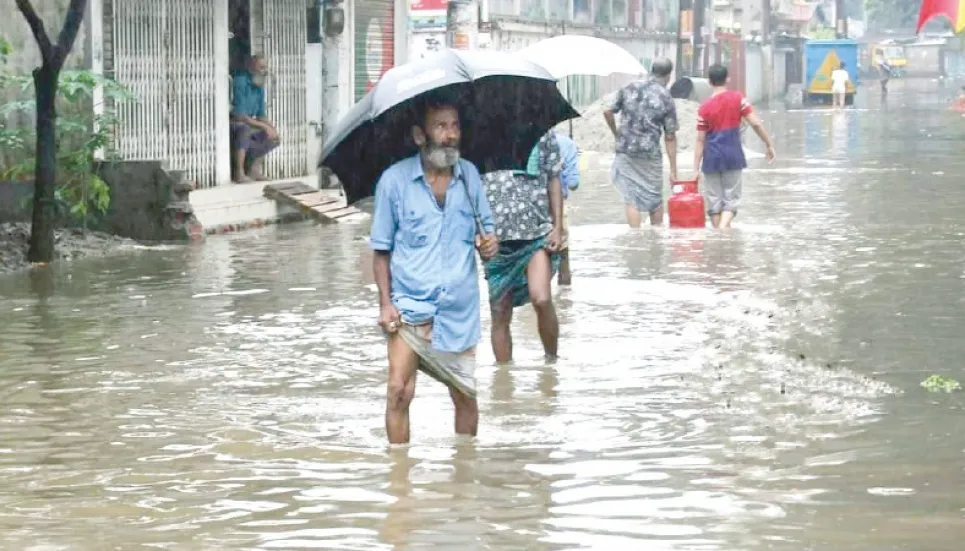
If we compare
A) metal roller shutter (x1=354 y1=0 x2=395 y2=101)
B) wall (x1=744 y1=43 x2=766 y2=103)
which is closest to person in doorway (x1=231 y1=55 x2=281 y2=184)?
metal roller shutter (x1=354 y1=0 x2=395 y2=101)

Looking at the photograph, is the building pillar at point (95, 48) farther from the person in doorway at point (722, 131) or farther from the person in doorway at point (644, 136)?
the person in doorway at point (722, 131)

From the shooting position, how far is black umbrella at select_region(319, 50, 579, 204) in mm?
7070

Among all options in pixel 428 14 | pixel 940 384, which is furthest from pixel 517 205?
pixel 428 14

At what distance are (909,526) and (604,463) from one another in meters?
1.51

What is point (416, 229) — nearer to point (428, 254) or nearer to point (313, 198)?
point (428, 254)

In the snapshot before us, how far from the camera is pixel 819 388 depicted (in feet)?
29.3

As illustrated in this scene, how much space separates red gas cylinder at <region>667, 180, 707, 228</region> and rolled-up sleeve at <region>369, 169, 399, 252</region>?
10.2 meters

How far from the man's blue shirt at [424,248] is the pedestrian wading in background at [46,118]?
7.59 metres

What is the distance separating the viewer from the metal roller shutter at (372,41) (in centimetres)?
2397

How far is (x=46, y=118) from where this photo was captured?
564 inches

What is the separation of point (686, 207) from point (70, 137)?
19.0ft

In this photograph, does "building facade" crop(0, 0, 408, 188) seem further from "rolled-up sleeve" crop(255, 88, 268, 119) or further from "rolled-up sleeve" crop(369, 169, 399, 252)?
"rolled-up sleeve" crop(369, 169, 399, 252)

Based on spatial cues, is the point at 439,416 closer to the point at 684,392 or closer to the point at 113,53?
the point at 684,392

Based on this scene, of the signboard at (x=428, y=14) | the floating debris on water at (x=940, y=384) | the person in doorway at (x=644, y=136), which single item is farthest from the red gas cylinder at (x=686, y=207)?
the floating debris on water at (x=940, y=384)
